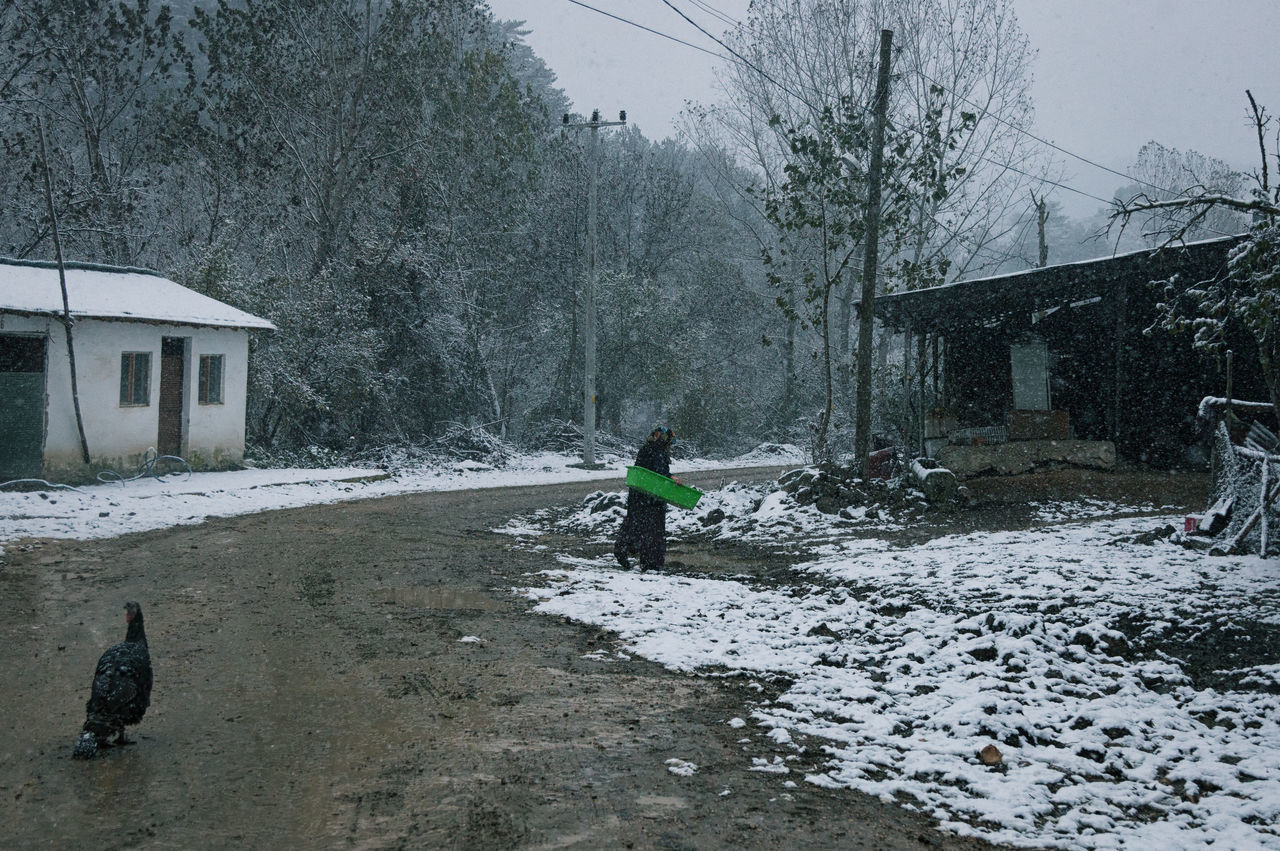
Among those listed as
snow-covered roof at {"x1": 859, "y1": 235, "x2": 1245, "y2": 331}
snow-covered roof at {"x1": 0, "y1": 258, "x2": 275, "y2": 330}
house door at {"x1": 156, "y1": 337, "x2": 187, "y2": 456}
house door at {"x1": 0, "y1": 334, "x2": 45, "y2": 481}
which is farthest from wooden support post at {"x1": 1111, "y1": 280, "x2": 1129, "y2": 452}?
house door at {"x1": 0, "y1": 334, "x2": 45, "y2": 481}

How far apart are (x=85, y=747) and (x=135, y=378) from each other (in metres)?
17.9

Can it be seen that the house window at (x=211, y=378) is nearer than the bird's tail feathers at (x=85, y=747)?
No

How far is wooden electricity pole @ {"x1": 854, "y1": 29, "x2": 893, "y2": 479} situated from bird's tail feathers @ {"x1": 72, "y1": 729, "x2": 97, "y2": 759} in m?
14.4

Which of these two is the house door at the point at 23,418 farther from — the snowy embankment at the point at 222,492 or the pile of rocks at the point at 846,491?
the pile of rocks at the point at 846,491

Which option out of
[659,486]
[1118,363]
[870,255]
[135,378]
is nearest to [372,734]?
[659,486]

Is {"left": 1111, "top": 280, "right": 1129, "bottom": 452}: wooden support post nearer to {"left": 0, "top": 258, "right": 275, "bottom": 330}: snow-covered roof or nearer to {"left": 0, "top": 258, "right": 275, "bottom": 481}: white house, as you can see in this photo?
{"left": 0, "top": 258, "right": 275, "bottom": 481}: white house

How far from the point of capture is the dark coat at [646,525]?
11.4 meters

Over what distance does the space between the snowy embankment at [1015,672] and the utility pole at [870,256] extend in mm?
6260

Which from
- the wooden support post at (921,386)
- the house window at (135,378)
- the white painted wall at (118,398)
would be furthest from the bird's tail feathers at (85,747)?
the wooden support post at (921,386)

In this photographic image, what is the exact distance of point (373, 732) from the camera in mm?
5480

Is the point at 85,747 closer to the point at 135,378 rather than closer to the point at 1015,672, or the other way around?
the point at 1015,672

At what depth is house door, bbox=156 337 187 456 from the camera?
21.4 meters

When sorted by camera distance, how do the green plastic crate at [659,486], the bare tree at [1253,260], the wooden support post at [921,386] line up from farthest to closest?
the wooden support post at [921,386]
the green plastic crate at [659,486]
the bare tree at [1253,260]

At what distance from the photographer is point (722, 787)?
479 cm
